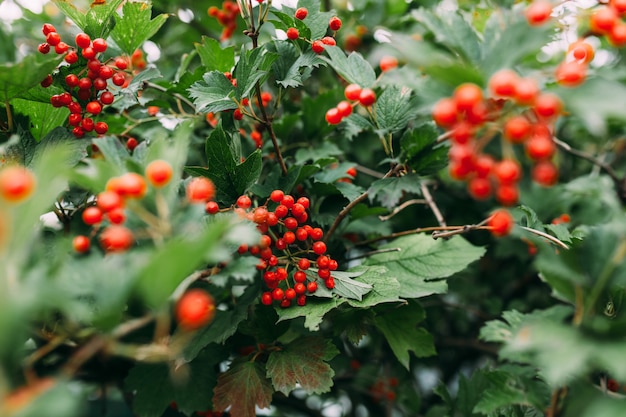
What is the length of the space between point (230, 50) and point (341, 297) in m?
0.73

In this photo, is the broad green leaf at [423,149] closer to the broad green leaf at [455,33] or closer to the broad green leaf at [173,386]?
the broad green leaf at [455,33]

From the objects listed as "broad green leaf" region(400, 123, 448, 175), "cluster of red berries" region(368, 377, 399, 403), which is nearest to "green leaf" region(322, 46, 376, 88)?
"broad green leaf" region(400, 123, 448, 175)

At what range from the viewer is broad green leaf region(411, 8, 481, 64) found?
2.80 feet

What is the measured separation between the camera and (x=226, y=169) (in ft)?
3.89

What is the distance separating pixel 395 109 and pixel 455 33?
0.32m

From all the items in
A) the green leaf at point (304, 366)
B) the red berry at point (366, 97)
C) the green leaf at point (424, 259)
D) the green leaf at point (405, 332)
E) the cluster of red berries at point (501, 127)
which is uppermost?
the cluster of red berries at point (501, 127)

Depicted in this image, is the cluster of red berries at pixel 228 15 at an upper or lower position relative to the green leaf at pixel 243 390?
upper

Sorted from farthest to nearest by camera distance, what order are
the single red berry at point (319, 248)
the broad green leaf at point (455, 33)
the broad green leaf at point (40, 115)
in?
the broad green leaf at point (40, 115) < the single red berry at point (319, 248) < the broad green leaf at point (455, 33)

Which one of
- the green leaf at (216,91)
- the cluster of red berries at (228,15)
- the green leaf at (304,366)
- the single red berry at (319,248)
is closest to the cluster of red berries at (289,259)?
the single red berry at (319,248)

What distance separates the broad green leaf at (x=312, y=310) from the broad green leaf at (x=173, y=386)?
30 cm

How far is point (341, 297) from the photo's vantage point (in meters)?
1.21

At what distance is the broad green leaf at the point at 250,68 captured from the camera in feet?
3.93

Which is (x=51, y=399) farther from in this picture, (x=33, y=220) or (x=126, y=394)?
(x=126, y=394)

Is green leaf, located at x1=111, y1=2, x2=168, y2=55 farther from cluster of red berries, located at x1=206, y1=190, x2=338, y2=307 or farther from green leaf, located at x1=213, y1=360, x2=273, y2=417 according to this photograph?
→ green leaf, located at x1=213, y1=360, x2=273, y2=417
